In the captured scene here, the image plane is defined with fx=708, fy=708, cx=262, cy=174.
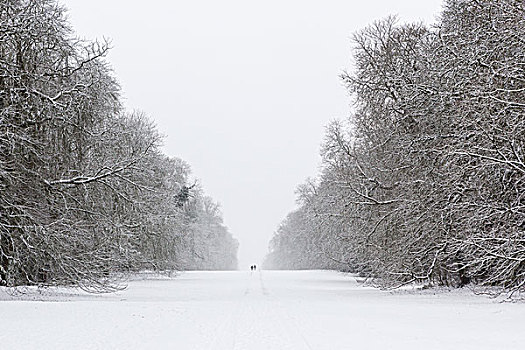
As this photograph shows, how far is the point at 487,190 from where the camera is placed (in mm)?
18406

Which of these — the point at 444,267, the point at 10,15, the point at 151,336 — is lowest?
the point at 151,336

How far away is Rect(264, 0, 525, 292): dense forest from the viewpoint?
17.0 meters

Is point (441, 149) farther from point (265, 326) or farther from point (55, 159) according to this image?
point (55, 159)

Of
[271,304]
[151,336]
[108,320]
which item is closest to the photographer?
[151,336]

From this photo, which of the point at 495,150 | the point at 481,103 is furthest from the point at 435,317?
the point at 481,103

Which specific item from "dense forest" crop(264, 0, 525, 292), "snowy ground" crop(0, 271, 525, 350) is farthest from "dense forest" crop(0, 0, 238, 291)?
"dense forest" crop(264, 0, 525, 292)

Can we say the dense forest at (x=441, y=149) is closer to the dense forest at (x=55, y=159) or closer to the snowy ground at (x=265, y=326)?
the snowy ground at (x=265, y=326)

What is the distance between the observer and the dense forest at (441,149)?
17.0 m

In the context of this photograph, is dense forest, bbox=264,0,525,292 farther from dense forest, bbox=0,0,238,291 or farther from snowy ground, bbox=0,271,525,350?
dense forest, bbox=0,0,238,291

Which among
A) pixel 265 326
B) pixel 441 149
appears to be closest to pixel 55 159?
pixel 265 326

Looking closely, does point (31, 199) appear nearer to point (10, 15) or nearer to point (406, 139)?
point (10, 15)

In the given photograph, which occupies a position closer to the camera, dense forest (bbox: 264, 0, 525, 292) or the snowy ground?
the snowy ground

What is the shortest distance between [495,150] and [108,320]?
9.45 m

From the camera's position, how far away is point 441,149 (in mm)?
20094
